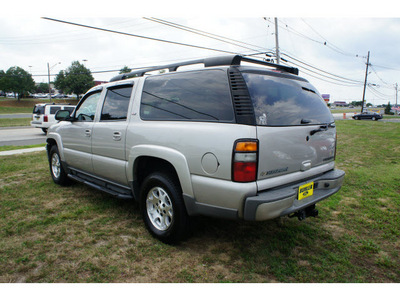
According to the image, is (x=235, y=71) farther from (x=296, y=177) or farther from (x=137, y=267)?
(x=137, y=267)

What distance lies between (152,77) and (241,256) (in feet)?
7.58

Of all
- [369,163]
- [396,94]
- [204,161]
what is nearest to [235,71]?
[204,161]

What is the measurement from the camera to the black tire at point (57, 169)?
5.10 meters

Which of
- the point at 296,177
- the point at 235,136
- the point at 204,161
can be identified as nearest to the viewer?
the point at 235,136

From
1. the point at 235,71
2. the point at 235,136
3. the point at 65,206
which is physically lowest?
the point at 65,206

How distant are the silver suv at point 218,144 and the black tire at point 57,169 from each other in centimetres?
178

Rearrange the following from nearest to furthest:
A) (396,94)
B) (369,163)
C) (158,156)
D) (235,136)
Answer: (235,136), (158,156), (369,163), (396,94)

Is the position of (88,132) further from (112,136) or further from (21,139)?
(21,139)

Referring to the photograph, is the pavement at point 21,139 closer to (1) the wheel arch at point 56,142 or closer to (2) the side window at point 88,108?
(1) the wheel arch at point 56,142

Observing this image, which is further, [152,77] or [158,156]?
[152,77]

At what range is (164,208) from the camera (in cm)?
303

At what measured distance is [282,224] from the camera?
357cm

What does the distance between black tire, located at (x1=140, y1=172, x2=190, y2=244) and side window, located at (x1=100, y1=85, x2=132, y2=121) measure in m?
1.05

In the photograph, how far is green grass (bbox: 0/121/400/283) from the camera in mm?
2506
